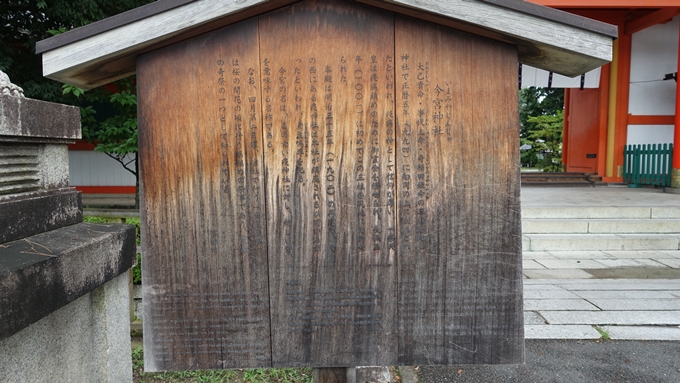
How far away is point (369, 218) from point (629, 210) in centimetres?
741

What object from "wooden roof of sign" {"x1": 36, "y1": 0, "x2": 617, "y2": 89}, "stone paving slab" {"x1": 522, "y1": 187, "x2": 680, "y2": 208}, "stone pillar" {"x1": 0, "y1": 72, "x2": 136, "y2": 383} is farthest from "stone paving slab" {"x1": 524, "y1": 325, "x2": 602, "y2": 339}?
"stone paving slab" {"x1": 522, "y1": 187, "x2": 680, "y2": 208}

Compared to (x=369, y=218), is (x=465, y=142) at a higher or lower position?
higher

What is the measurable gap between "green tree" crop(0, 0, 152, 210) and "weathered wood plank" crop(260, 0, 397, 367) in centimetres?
548

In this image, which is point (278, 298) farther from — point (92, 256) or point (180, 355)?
point (92, 256)

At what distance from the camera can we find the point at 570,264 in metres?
6.48

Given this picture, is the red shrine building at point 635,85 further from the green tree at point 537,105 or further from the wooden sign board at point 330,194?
the green tree at point 537,105

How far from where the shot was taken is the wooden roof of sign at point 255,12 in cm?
211

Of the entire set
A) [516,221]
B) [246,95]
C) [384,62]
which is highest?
[384,62]

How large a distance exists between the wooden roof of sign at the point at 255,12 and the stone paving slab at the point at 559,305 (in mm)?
3292

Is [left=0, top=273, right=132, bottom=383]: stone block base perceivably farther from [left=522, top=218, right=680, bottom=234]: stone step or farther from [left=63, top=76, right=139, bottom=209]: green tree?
[left=522, top=218, right=680, bottom=234]: stone step

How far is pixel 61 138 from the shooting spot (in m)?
2.43

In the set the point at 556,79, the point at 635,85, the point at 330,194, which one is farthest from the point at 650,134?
the point at 330,194

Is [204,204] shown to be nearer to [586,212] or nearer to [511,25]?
[511,25]

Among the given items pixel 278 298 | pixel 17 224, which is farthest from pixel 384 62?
pixel 17 224
